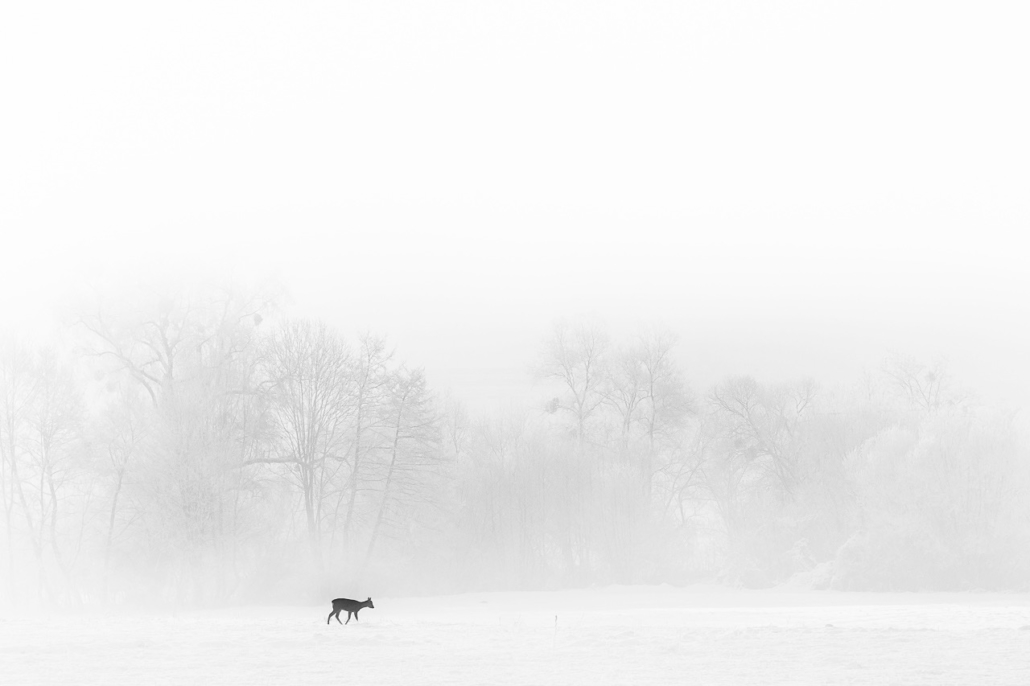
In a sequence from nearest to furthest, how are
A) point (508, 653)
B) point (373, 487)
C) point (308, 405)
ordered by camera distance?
point (508, 653)
point (308, 405)
point (373, 487)

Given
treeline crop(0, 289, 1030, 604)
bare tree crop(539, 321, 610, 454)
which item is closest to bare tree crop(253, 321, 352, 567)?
treeline crop(0, 289, 1030, 604)

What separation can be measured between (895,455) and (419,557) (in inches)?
922

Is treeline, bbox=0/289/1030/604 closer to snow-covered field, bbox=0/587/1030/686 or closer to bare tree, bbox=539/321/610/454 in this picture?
bare tree, bbox=539/321/610/454

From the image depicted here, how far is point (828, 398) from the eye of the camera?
2162 inches

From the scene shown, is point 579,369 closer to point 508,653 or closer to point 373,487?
point 373,487

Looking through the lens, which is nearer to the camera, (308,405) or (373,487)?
(308,405)

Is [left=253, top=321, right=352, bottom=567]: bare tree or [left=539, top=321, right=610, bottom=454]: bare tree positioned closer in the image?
[left=253, top=321, right=352, bottom=567]: bare tree

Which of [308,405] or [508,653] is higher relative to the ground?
[308,405]

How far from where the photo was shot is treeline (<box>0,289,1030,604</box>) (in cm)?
3844

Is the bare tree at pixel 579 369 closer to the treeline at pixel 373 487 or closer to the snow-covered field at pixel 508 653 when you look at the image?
the treeline at pixel 373 487

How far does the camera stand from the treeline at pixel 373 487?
126 feet

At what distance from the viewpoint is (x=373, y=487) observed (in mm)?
44156

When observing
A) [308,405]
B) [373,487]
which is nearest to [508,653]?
[308,405]

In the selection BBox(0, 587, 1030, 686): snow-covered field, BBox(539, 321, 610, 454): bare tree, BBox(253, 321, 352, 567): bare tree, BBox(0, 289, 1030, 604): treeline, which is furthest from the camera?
BBox(539, 321, 610, 454): bare tree
